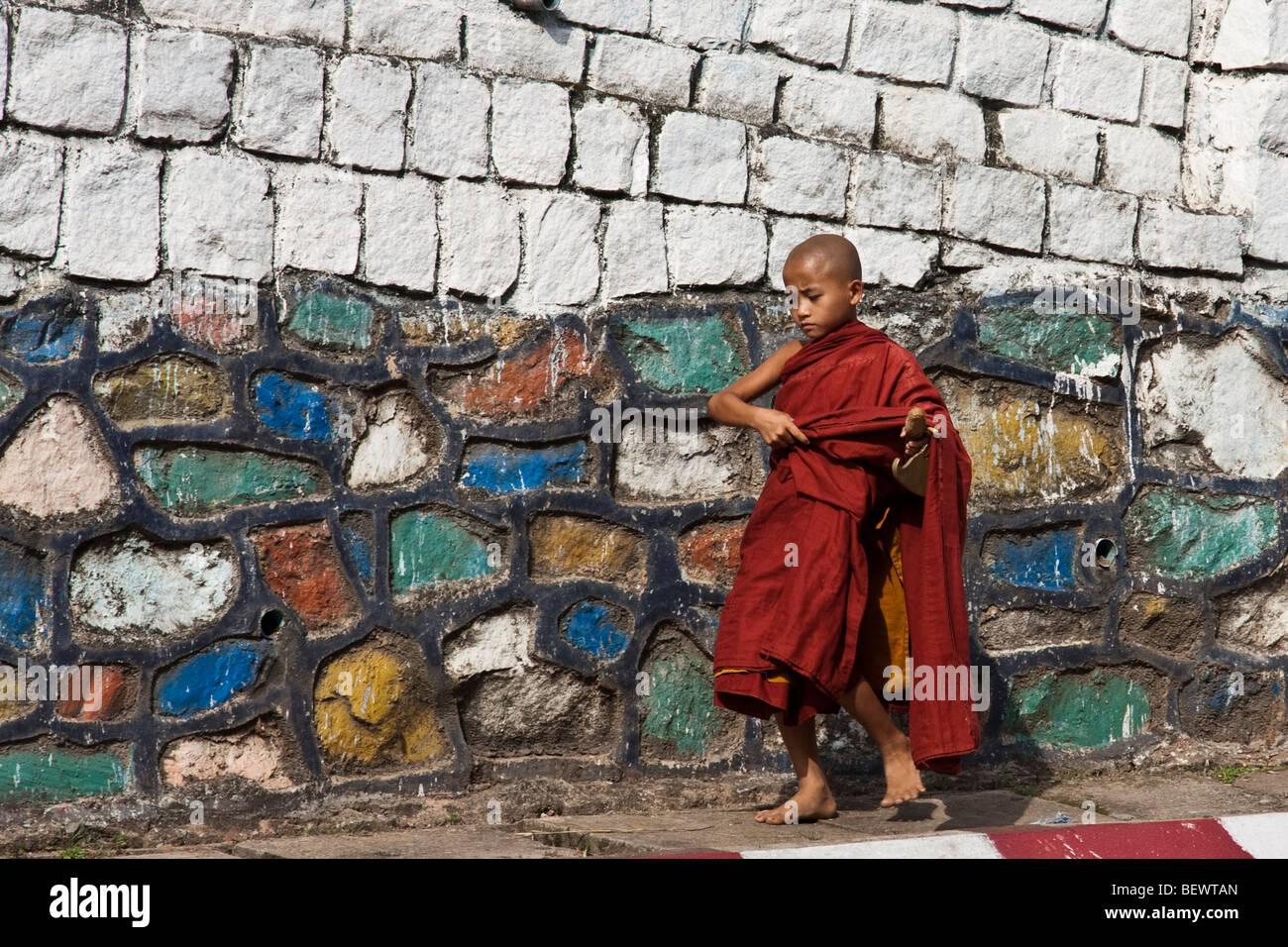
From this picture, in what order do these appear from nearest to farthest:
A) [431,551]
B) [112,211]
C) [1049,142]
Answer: [112,211], [431,551], [1049,142]

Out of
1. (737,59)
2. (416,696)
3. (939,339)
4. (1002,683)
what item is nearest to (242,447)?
(416,696)

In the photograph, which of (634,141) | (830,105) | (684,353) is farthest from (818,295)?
(830,105)

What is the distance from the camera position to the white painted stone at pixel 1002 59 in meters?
4.43

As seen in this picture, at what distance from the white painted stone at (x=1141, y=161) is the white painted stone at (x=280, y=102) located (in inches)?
95.5

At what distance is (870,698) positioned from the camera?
3645 mm

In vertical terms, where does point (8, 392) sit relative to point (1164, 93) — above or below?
below

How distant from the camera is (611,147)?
4035 millimetres

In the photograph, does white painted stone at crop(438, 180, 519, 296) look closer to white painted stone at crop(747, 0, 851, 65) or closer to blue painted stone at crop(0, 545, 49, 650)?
white painted stone at crop(747, 0, 851, 65)

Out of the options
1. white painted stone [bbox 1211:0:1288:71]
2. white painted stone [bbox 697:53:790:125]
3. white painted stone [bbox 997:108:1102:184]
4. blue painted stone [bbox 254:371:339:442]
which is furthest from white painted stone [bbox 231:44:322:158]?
white painted stone [bbox 1211:0:1288:71]

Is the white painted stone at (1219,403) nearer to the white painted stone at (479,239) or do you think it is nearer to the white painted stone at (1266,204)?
the white painted stone at (1266,204)

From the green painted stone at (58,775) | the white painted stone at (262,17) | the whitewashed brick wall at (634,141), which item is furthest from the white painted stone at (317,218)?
the green painted stone at (58,775)

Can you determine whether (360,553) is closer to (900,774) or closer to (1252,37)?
(900,774)

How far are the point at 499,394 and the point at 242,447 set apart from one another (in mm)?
686

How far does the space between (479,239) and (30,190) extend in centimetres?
111
